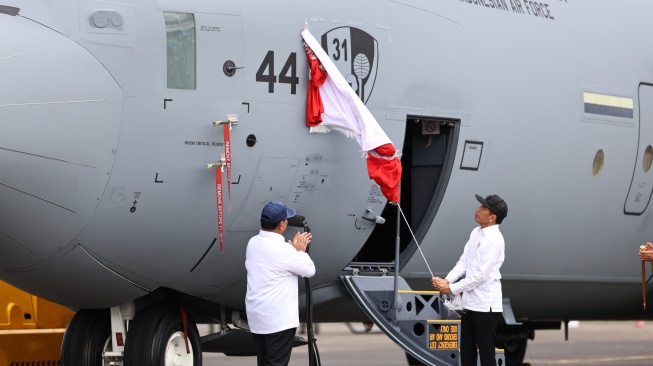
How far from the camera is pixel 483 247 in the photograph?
9.30m

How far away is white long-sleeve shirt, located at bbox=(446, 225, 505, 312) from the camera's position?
9.27 m

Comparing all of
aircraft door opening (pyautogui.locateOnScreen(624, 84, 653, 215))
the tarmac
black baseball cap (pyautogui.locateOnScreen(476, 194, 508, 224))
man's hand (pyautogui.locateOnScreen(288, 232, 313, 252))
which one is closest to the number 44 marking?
man's hand (pyautogui.locateOnScreen(288, 232, 313, 252))

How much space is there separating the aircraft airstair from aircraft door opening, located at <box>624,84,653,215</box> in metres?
3.12

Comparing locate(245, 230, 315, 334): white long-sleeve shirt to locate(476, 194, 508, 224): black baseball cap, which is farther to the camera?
locate(476, 194, 508, 224): black baseball cap

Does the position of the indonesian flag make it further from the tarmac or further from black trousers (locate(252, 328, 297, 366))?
the tarmac

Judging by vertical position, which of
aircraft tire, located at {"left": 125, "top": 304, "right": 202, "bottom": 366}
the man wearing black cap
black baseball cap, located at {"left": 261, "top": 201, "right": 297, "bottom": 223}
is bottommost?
aircraft tire, located at {"left": 125, "top": 304, "right": 202, "bottom": 366}

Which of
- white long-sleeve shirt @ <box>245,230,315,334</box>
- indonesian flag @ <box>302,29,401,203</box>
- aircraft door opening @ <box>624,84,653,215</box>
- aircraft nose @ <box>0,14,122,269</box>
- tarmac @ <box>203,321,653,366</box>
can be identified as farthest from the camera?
tarmac @ <box>203,321,653,366</box>

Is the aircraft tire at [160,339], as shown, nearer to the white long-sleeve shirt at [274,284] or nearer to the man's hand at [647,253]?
the white long-sleeve shirt at [274,284]

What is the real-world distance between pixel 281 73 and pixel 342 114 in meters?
0.59

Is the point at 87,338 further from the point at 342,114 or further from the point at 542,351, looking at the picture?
the point at 542,351

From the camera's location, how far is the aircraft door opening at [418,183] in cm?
1074

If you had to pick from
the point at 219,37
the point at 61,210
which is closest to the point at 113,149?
the point at 61,210

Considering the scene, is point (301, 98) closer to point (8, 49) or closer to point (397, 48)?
point (397, 48)

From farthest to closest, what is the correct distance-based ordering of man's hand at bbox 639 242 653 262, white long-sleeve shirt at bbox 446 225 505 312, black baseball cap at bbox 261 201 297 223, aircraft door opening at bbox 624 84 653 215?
1. aircraft door opening at bbox 624 84 653 215
2. man's hand at bbox 639 242 653 262
3. white long-sleeve shirt at bbox 446 225 505 312
4. black baseball cap at bbox 261 201 297 223
